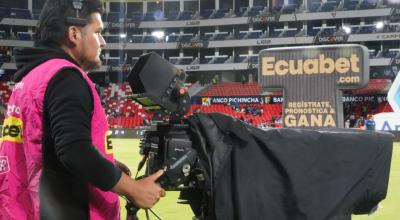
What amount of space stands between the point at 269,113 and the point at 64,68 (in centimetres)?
3795

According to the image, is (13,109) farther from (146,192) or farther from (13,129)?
(146,192)

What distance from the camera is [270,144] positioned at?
7.35ft

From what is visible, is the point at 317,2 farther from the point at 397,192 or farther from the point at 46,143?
the point at 46,143

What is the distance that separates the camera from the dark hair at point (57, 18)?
7.07 feet

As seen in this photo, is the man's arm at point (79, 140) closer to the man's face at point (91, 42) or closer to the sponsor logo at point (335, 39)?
the man's face at point (91, 42)

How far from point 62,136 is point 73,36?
1.57 ft

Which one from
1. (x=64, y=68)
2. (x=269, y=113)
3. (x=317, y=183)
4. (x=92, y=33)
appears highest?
(x=92, y=33)

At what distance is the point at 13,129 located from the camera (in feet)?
7.27

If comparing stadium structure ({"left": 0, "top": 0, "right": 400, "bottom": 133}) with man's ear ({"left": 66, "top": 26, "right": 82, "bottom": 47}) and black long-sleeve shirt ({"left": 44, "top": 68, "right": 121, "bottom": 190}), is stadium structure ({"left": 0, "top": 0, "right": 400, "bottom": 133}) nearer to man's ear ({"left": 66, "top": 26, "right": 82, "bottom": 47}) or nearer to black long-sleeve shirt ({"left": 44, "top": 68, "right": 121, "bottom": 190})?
man's ear ({"left": 66, "top": 26, "right": 82, "bottom": 47})

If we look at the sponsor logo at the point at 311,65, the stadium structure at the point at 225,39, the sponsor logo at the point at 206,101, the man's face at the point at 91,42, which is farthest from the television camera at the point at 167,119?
the sponsor logo at the point at 206,101

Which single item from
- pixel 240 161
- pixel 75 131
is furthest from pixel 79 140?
pixel 240 161

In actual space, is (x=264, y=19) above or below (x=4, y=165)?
above

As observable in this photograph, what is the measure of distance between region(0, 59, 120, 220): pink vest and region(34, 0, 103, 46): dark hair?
113 millimetres

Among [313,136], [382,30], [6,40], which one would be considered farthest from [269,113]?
[313,136]
